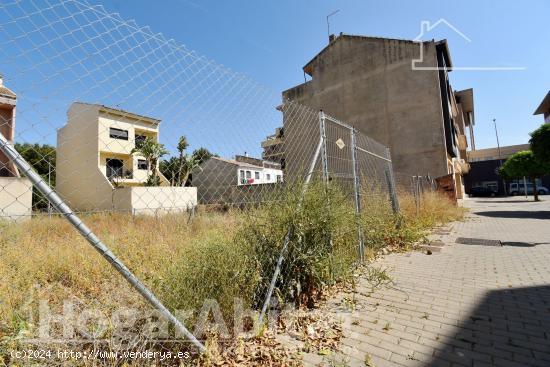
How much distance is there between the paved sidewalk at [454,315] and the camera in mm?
2316

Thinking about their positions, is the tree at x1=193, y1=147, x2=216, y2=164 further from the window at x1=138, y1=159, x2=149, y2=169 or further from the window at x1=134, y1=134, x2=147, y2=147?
the window at x1=138, y1=159, x2=149, y2=169

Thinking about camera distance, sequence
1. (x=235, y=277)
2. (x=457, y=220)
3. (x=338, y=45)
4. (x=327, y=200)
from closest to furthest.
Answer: (x=235, y=277)
(x=327, y=200)
(x=457, y=220)
(x=338, y=45)

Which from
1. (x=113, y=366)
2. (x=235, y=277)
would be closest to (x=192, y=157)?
(x=235, y=277)

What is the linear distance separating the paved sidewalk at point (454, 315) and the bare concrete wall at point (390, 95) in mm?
12414

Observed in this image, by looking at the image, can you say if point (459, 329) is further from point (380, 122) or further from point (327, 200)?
point (380, 122)

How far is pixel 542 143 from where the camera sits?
12938 mm

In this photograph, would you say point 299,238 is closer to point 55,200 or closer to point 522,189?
point 55,200

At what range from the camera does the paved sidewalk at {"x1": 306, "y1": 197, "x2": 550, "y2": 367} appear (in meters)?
2.32

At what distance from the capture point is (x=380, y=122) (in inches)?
707

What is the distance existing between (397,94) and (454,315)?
16945 mm

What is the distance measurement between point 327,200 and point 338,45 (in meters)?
19.0

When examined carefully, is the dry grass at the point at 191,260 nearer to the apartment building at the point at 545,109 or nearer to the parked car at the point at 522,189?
the apartment building at the point at 545,109

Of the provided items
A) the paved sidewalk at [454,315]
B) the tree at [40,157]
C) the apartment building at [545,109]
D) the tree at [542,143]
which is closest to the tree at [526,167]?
the apartment building at [545,109]

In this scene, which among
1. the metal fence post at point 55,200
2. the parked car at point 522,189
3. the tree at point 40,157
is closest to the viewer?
the metal fence post at point 55,200
